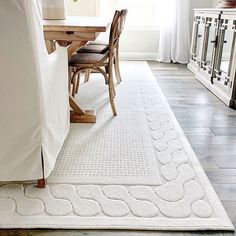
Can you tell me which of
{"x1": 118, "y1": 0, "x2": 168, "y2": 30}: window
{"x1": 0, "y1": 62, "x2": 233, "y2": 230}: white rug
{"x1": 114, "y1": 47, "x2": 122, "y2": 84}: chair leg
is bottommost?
{"x1": 0, "y1": 62, "x2": 233, "y2": 230}: white rug

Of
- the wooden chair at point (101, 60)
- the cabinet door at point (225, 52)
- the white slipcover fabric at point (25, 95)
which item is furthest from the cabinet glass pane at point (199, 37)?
the white slipcover fabric at point (25, 95)

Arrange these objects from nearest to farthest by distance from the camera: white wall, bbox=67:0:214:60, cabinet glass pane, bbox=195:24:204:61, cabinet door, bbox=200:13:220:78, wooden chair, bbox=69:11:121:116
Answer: wooden chair, bbox=69:11:121:116, cabinet door, bbox=200:13:220:78, cabinet glass pane, bbox=195:24:204:61, white wall, bbox=67:0:214:60

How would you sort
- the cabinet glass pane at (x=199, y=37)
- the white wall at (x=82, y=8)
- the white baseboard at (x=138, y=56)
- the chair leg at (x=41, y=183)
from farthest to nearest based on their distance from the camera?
1. the white baseboard at (x=138, y=56)
2. the white wall at (x=82, y=8)
3. the cabinet glass pane at (x=199, y=37)
4. the chair leg at (x=41, y=183)

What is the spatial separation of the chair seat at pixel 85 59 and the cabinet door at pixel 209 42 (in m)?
1.40

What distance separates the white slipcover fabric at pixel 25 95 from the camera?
1.21m

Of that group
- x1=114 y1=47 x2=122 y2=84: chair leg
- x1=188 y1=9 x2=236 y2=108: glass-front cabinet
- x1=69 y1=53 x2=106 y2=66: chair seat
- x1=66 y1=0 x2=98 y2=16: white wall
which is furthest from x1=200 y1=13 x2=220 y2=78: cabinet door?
x1=66 y1=0 x2=98 y2=16: white wall

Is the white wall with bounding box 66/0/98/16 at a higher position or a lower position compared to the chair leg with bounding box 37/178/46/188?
higher

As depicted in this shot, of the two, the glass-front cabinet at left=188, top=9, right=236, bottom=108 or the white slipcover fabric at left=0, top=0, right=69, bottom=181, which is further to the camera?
the glass-front cabinet at left=188, top=9, right=236, bottom=108

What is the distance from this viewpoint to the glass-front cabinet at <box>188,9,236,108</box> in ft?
9.12

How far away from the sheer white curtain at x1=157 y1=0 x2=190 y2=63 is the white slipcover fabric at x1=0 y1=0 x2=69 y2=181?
11.4ft

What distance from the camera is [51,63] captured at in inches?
60.3

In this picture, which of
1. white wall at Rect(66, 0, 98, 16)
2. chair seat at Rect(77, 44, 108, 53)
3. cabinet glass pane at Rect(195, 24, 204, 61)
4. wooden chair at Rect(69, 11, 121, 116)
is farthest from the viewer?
white wall at Rect(66, 0, 98, 16)

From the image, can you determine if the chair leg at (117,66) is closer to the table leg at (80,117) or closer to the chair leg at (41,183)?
the table leg at (80,117)

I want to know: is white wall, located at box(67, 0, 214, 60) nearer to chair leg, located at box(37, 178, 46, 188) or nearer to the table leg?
the table leg
